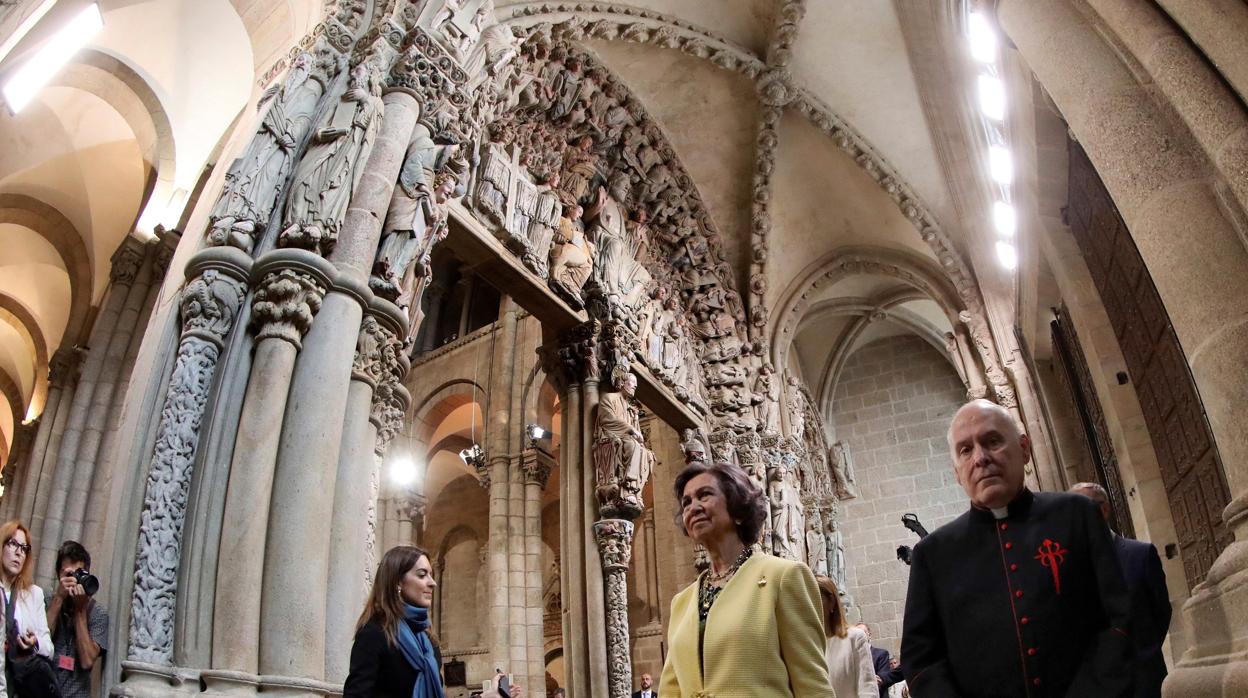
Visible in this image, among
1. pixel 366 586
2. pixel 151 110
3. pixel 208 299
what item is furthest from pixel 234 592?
pixel 151 110

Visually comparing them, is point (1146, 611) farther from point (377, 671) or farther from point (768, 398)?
point (768, 398)

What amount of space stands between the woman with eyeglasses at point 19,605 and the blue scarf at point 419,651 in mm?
1406

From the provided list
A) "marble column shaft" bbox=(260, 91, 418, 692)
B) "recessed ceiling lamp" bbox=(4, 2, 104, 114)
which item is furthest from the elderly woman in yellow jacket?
"recessed ceiling lamp" bbox=(4, 2, 104, 114)

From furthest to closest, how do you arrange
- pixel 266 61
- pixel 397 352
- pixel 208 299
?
pixel 266 61, pixel 397 352, pixel 208 299

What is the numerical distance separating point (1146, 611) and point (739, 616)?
0.73 meters

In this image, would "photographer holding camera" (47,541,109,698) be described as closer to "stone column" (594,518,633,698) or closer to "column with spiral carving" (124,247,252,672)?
"column with spiral carving" (124,247,252,672)

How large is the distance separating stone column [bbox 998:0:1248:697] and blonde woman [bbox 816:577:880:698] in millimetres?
1032

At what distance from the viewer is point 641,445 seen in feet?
24.1

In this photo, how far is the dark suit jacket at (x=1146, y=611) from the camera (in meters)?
1.42

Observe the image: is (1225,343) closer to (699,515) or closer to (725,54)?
(699,515)

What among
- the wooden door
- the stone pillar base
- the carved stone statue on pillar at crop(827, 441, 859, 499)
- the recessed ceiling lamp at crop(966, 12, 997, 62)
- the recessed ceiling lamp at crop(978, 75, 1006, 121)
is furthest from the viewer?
the carved stone statue on pillar at crop(827, 441, 859, 499)

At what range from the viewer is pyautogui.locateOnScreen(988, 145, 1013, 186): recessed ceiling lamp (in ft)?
22.7

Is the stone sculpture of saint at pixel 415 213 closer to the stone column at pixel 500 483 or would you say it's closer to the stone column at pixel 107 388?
the stone column at pixel 107 388

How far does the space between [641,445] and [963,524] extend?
564 cm
